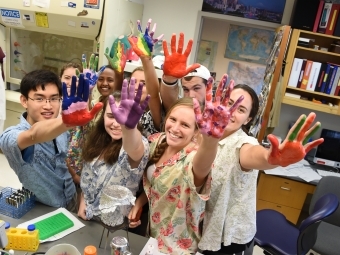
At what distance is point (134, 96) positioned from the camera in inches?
39.0

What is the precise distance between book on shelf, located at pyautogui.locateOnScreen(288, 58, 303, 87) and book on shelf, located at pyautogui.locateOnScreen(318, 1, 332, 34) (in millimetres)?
328

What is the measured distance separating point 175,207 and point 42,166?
0.64 metres

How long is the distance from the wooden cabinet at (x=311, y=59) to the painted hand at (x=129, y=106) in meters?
2.23

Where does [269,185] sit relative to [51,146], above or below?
below

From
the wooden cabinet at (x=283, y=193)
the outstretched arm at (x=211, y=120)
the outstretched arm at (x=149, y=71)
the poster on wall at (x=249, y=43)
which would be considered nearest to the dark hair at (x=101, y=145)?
the outstretched arm at (x=149, y=71)

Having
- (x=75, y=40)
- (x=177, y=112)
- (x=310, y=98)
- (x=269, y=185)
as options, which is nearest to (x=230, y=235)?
(x=177, y=112)

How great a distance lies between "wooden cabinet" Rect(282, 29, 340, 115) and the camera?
2.72 m

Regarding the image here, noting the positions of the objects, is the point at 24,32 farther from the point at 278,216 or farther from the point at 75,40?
the point at 278,216

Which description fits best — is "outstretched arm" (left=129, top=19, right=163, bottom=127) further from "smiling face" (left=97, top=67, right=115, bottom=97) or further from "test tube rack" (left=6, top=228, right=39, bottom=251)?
"test tube rack" (left=6, top=228, right=39, bottom=251)

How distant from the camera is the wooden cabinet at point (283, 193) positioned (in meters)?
2.66

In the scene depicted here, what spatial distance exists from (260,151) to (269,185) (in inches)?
71.7

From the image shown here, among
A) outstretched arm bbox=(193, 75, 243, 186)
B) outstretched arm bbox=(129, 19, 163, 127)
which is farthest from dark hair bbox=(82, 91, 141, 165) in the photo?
outstretched arm bbox=(193, 75, 243, 186)

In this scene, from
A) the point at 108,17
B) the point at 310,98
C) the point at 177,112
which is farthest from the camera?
the point at 310,98

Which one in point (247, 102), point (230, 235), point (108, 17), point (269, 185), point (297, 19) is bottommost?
point (269, 185)
